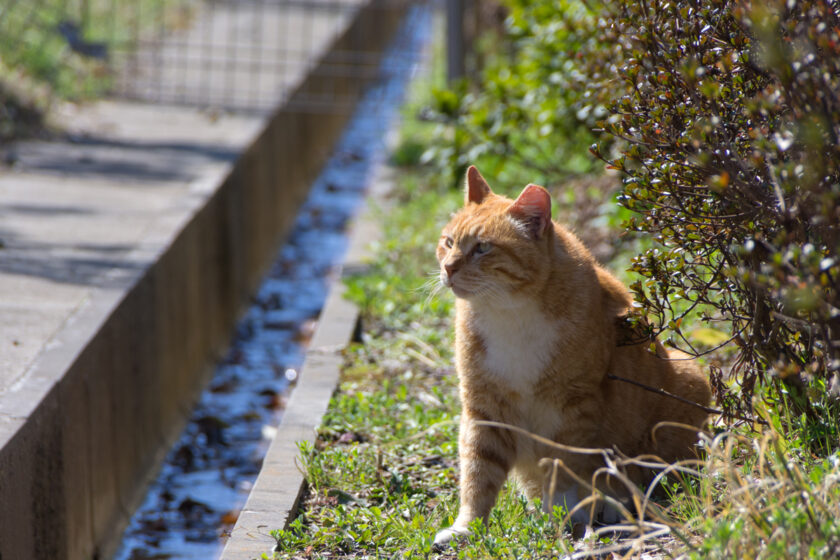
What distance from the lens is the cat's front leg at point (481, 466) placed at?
134 inches

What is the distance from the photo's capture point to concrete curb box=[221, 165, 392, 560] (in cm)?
345

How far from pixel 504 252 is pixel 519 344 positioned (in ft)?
1.00

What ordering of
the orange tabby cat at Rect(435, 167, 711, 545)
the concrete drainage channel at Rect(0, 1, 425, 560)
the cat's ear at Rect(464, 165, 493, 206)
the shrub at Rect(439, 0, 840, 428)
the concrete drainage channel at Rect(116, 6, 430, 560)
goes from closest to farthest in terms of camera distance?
the shrub at Rect(439, 0, 840, 428), the orange tabby cat at Rect(435, 167, 711, 545), the cat's ear at Rect(464, 165, 493, 206), the concrete drainage channel at Rect(116, 6, 430, 560), the concrete drainage channel at Rect(0, 1, 425, 560)

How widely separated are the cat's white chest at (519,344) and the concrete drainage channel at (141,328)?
2.98 ft

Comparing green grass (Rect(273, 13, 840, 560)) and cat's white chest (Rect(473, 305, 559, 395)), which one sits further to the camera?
cat's white chest (Rect(473, 305, 559, 395))

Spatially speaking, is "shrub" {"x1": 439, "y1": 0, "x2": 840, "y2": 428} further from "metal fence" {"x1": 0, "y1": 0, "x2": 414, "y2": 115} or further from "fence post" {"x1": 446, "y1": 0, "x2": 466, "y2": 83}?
"metal fence" {"x1": 0, "y1": 0, "x2": 414, "y2": 115}

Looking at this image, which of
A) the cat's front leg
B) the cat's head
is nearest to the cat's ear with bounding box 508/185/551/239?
the cat's head

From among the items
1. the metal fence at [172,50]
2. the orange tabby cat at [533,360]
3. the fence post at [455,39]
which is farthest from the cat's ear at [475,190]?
the metal fence at [172,50]

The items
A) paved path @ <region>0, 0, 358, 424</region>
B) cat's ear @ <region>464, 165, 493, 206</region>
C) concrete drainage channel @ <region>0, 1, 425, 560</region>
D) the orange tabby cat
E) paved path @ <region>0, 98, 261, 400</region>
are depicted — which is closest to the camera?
the orange tabby cat

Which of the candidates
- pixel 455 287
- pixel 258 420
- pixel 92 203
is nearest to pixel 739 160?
pixel 455 287

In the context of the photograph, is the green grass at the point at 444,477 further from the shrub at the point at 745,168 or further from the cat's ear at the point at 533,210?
the cat's ear at the point at 533,210

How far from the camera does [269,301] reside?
25.5 feet

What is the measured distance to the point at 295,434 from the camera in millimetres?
4242

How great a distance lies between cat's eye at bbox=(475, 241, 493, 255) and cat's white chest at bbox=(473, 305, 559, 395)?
0.20m
